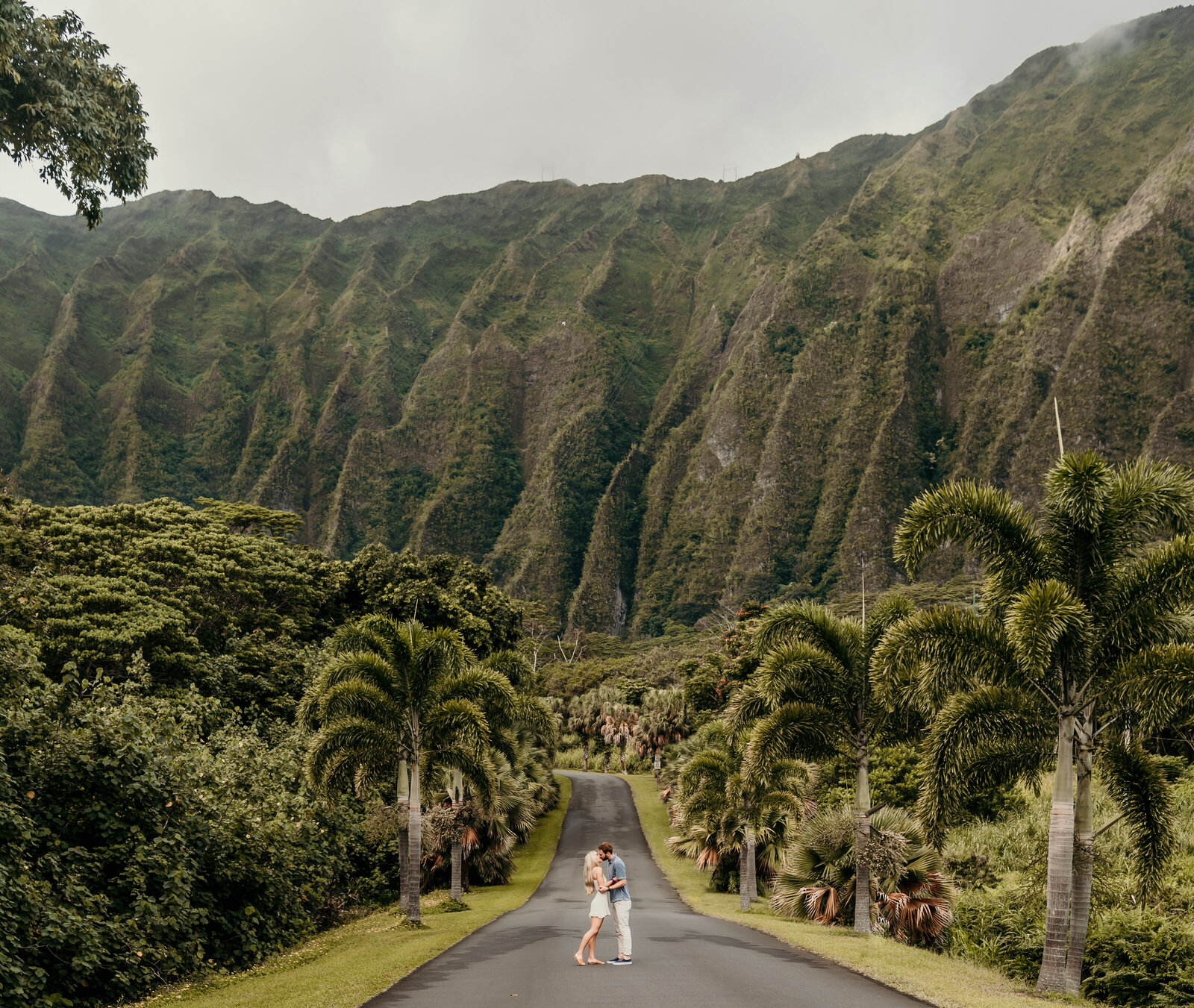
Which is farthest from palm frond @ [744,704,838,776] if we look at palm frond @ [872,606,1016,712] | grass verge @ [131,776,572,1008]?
grass verge @ [131,776,572,1008]

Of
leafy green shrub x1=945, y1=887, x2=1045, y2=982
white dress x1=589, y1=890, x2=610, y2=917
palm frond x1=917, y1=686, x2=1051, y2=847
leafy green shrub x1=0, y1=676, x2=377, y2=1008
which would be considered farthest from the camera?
leafy green shrub x1=945, y1=887, x2=1045, y2=982

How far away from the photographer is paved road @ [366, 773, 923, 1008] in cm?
1052

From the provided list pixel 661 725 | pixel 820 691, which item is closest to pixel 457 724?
pixel 820 691

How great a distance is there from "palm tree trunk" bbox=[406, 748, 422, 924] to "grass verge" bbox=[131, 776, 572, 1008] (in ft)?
1.21

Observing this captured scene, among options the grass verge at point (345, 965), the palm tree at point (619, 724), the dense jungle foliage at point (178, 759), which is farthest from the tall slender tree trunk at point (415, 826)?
the palm tree at point (619, 724)

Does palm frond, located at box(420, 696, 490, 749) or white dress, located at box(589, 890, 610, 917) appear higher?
palm frond, located at box(420, 696, 490, 749)

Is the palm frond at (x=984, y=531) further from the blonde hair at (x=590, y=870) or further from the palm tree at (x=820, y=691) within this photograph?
the blonde hair at (x=590, y=870)

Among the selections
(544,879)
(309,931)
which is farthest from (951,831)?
(309,931)

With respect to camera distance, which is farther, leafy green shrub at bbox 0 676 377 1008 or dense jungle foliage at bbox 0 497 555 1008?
dense jungle foliage at bbox 0 497 555 1008

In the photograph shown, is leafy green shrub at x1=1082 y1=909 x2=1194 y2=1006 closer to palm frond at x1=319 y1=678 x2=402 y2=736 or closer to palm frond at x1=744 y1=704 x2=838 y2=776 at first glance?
palm frond at x1=744 y1=704 x2=838 y2=776

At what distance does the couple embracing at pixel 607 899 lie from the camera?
12.8m

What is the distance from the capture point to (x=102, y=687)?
17.8 meters

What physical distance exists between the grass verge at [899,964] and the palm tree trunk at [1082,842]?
3.79ft

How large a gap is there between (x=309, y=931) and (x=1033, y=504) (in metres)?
128
